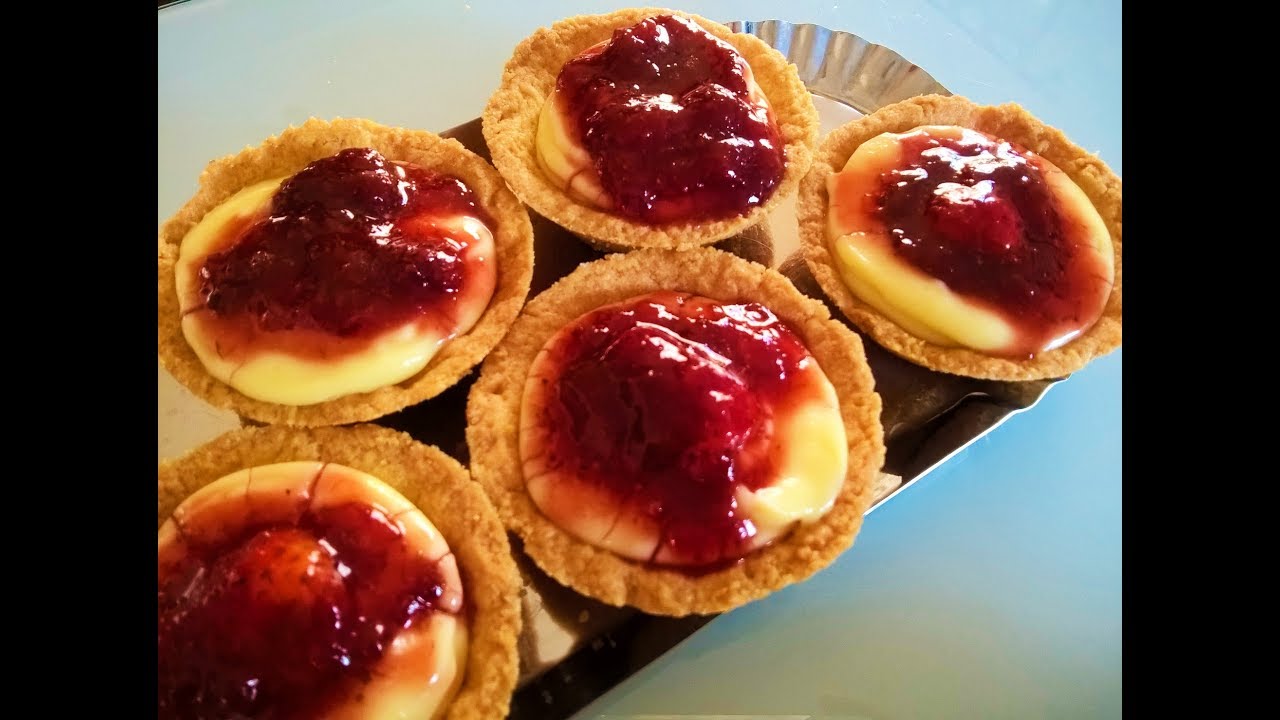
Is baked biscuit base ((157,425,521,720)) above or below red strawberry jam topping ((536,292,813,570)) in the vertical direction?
below

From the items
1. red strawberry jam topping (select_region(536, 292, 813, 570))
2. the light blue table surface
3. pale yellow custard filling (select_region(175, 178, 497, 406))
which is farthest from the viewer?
the light blue table surface

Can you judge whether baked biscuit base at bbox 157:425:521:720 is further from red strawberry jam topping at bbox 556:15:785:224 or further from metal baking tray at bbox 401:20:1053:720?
red strawberry jam topping at bbox 556:15:785:224

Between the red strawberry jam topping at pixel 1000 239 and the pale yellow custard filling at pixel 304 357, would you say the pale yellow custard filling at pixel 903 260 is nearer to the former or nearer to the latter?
the red strawberry jam topping at pixel 1000 239

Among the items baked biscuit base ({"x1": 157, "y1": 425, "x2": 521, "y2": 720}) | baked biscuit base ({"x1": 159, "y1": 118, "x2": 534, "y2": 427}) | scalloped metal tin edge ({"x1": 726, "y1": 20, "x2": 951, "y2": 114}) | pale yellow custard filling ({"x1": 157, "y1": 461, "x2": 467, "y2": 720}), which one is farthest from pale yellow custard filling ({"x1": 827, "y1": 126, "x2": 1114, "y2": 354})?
pale yellow custard filling ({"x1": 157, "y1": 461, "x2": 467, "y2": 720})

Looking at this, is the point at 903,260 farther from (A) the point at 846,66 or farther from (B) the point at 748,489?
(A) the point at 846,66

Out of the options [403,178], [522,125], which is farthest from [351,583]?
[522,125]

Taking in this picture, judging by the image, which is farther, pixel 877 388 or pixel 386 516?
pixel 877 388

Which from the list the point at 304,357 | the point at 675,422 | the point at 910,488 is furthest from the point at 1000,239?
the point at 304,357
